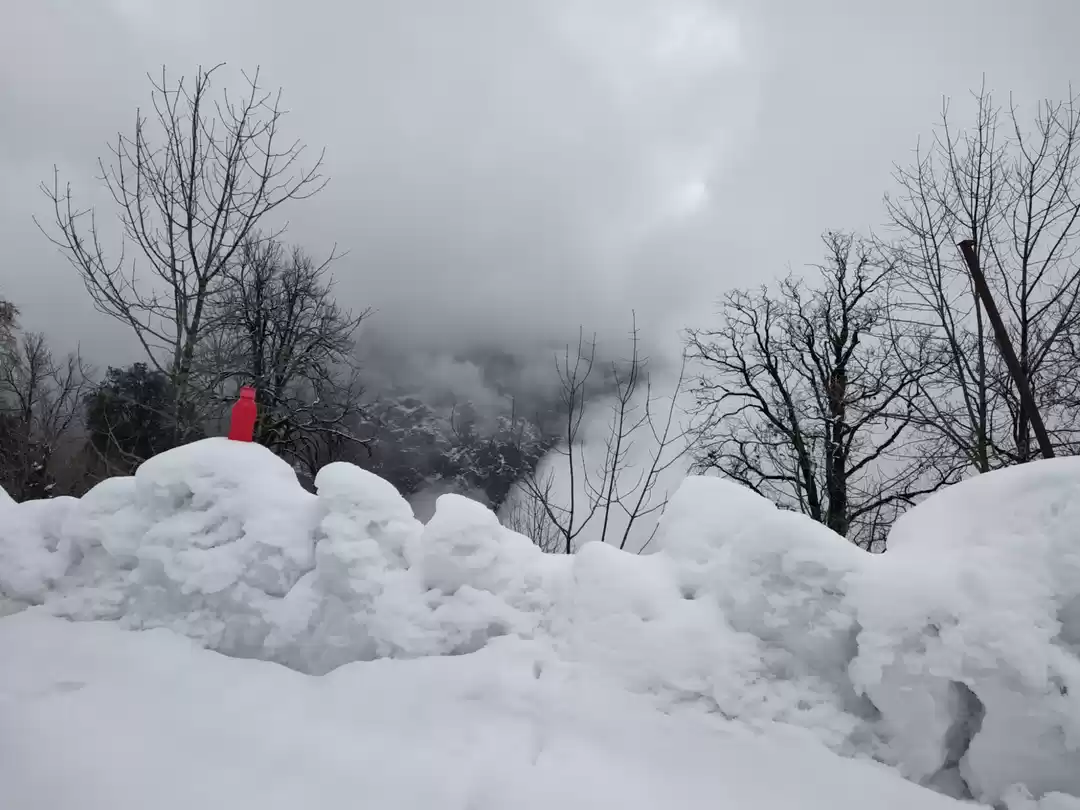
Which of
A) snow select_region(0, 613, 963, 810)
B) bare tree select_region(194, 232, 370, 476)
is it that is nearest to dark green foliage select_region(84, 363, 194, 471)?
bare tree select_region(194, 232, 370, 476)

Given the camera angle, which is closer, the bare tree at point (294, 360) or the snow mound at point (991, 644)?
the snow mound at point (991, 644)

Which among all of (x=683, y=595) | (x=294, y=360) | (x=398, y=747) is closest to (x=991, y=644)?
(x=683, y=595)

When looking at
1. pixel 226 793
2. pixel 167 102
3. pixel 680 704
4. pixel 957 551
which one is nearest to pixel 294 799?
pixel 226 793

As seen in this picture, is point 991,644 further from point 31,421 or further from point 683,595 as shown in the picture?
point 31,421

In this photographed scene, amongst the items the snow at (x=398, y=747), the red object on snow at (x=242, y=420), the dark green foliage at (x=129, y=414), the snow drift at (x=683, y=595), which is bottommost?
the snow at (x=398, y=747)

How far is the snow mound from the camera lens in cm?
170

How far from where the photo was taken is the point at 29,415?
51.1ft

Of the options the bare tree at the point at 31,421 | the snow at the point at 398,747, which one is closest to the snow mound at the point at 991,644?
the snow at the point at 398,747

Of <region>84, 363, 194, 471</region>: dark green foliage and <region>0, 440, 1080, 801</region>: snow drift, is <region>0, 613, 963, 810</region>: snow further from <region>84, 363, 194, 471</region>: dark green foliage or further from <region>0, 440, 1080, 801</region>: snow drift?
<region>84, 363, 194, 471</region>: dark green foliage

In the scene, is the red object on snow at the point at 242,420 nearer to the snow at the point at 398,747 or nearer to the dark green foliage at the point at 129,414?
the snow at the point at 398,747

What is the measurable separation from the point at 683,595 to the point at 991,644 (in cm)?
105

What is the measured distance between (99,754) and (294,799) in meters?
0.82

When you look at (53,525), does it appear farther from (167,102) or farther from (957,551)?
(957,551)

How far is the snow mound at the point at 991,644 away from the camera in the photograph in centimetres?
170
